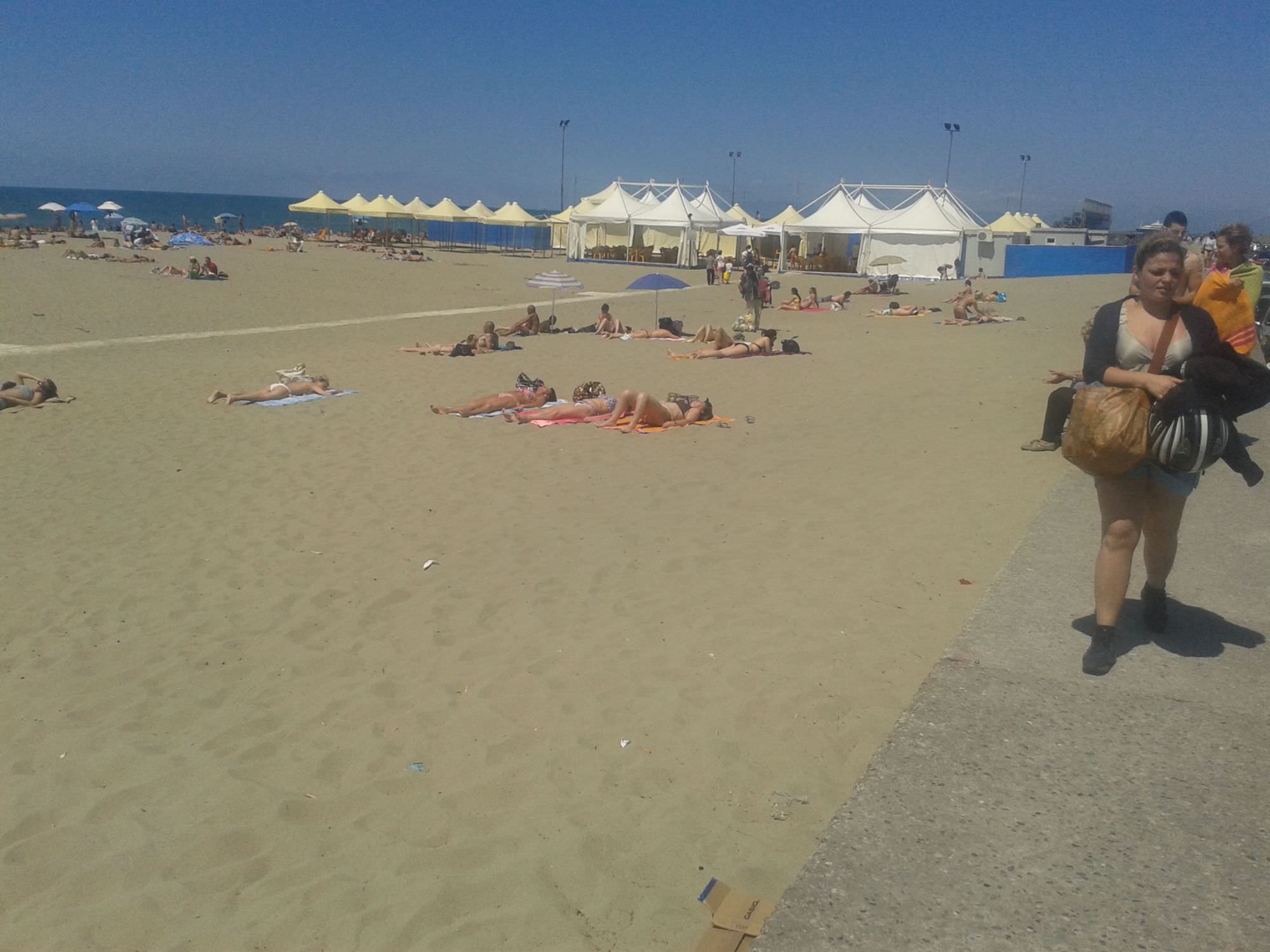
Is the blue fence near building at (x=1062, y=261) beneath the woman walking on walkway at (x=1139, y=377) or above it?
above

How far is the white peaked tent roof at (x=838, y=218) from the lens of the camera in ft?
125

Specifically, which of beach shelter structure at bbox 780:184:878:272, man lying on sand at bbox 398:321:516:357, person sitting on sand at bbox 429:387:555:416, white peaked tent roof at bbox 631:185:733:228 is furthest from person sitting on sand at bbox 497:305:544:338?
white peaked tent roof at bbox 631:185:733:228

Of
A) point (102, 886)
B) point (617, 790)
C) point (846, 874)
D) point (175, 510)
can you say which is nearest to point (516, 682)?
point (617, 790)

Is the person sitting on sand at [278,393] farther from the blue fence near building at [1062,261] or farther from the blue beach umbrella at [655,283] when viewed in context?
the blue fence near building at [1062,261]

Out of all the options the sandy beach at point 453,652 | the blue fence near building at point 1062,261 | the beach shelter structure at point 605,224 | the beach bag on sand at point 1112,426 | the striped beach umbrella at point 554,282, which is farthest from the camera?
the beach shelter structure at point 605,224

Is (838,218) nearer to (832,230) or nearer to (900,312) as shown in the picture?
(832,230)

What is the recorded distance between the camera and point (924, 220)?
1458 inches

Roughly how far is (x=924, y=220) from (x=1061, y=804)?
123 feet

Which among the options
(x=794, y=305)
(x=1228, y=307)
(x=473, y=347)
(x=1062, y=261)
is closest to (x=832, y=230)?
(x=1062, y=261)

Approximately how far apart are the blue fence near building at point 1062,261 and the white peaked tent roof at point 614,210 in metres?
16.6

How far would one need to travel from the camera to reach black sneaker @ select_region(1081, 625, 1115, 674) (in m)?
3.38

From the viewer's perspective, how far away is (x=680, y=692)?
13.0ft

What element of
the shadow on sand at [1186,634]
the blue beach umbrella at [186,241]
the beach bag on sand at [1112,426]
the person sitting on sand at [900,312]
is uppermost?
the blue beach umbrella at [186,241]

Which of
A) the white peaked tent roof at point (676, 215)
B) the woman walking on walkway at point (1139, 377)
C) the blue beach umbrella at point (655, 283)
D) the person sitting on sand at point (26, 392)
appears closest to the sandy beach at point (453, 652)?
the person sitting on sand at point (26, 392)
